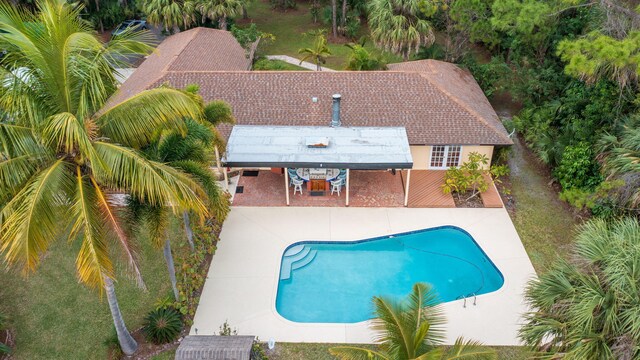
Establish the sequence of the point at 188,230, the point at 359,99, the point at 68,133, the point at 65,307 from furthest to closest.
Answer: the point at 359,99, the point at 188,230, the point at 65,307, the point at 68,133

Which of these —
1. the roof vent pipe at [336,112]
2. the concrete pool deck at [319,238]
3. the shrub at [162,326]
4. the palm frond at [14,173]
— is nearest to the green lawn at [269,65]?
the roof vent pipe at [336,112]

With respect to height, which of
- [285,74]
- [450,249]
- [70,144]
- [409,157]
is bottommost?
[450,249]

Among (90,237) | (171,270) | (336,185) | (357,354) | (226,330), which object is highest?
(90,237)

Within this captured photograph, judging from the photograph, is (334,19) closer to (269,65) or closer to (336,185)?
(269,65)

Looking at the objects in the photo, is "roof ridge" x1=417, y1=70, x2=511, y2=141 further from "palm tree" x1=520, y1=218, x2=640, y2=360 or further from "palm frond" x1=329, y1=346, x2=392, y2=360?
"palm frond" x1=329, y1=346, x2=392, y2=360

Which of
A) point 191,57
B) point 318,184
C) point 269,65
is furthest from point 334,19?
point 318,184

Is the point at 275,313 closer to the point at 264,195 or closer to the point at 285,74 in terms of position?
the point at 264,195

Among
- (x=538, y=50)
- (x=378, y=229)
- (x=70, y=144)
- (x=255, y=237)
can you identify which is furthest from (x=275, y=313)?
(x=538, y=50)
